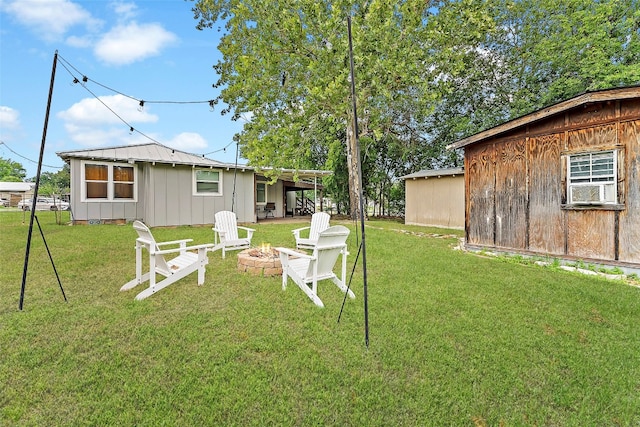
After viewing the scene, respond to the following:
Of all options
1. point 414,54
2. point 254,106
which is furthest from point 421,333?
point 254,106

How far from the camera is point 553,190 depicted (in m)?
6.30

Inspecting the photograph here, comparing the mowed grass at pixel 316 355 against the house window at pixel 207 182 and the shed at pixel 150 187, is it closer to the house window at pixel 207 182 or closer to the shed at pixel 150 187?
the shed at pixel 150 187

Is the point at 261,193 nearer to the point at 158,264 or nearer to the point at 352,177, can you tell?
the point at 352,177

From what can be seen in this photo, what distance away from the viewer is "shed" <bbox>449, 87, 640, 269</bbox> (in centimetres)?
540

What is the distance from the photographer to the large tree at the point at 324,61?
11.1 m

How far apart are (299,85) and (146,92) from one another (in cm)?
613

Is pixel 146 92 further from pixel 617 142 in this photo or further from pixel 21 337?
pixel 617 142

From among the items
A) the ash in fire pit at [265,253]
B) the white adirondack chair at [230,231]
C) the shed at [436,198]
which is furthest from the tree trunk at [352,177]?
the ash in fire pit at [265,253]

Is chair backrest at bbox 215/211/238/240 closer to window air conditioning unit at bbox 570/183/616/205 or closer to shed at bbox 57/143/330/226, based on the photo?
shed at bbox 57/143/330/226

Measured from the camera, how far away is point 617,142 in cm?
546

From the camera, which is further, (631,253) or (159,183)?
(159,183)

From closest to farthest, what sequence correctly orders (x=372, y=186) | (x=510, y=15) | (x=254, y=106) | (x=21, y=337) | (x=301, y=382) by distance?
(x=301, y=382) → (x=21, y=337) → (x=254, y=106) → (x=510, y=15) → (x=372, y=186)

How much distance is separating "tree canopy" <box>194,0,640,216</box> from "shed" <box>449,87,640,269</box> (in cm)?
557

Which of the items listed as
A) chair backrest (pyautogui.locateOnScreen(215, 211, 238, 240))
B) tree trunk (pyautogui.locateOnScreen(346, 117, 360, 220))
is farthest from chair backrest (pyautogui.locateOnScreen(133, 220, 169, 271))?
tree trunk (pyautogui.locateOnScreen(346, 117, 360, 220))
